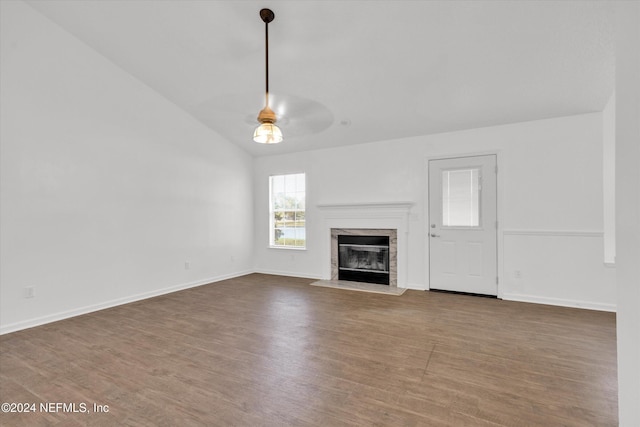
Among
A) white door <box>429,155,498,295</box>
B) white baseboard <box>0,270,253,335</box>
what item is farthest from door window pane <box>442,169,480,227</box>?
white baseboard <box>0,270,253,335</box>

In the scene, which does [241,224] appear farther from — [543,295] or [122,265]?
[543,295]

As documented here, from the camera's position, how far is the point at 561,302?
4020mm

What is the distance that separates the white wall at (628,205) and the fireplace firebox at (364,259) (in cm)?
406

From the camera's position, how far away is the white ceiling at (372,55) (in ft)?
9.24

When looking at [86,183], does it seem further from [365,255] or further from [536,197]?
[536,197]

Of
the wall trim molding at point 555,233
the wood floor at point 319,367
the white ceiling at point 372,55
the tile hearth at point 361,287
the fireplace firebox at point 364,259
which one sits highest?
the white ceiling at point 372,55

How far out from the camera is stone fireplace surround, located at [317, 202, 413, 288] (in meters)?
5.06

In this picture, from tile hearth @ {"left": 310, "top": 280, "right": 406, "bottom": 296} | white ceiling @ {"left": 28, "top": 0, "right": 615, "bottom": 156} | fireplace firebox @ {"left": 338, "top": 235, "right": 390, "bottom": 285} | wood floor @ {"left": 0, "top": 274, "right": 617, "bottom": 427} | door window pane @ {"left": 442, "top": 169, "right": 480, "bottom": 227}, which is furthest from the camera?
fireplace firebox @ {"left": 338, "top": 235, "right": 390, "bottom": 285}

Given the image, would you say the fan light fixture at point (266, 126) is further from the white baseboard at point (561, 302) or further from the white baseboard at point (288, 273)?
the white baseboard at point (561, 302)

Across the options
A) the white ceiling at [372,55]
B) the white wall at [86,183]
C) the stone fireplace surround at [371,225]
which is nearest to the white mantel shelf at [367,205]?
the stone fireplace surround at [371,225]

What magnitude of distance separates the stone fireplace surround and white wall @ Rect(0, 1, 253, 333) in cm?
223

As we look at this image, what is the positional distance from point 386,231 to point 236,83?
336 cm

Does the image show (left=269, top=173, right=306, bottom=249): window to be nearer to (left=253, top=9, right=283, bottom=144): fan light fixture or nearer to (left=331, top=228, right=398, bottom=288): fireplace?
(left=331, top=228, right=398, bottom=288): fireplace

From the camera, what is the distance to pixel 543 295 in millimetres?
4125
